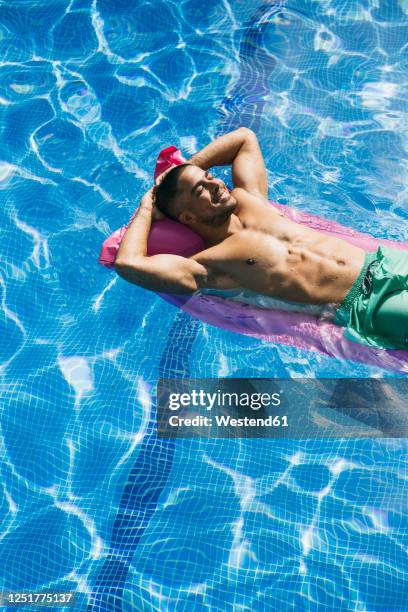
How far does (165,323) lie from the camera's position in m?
4.95

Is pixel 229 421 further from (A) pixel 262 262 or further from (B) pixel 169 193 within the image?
(B) pixel 169 193

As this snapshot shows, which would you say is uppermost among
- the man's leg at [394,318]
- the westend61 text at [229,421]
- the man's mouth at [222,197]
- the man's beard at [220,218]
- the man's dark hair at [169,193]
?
the man's dark hair at [169,193]

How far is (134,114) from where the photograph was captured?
628 centimetres

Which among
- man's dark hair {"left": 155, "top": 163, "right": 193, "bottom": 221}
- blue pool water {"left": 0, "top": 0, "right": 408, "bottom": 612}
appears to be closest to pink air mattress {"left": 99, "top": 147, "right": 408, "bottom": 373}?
man's dark hair {"left": 155, "top": 163, "right": 193, "bottom": 221}

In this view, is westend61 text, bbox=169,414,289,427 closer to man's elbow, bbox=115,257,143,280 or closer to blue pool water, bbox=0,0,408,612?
blue pool water, bbox=0,0,408,612

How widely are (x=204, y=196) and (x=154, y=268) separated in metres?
0.55

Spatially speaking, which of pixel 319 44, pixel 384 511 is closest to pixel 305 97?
pixel 319 44

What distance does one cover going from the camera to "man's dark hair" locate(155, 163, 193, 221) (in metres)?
4.44

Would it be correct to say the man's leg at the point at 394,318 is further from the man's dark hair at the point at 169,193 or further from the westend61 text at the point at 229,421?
the man's dark hair at the point at 169,193

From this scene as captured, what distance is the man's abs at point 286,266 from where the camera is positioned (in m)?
4.44

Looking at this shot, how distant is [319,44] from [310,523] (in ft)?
15.0

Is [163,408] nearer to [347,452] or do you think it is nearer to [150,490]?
[150,490]
